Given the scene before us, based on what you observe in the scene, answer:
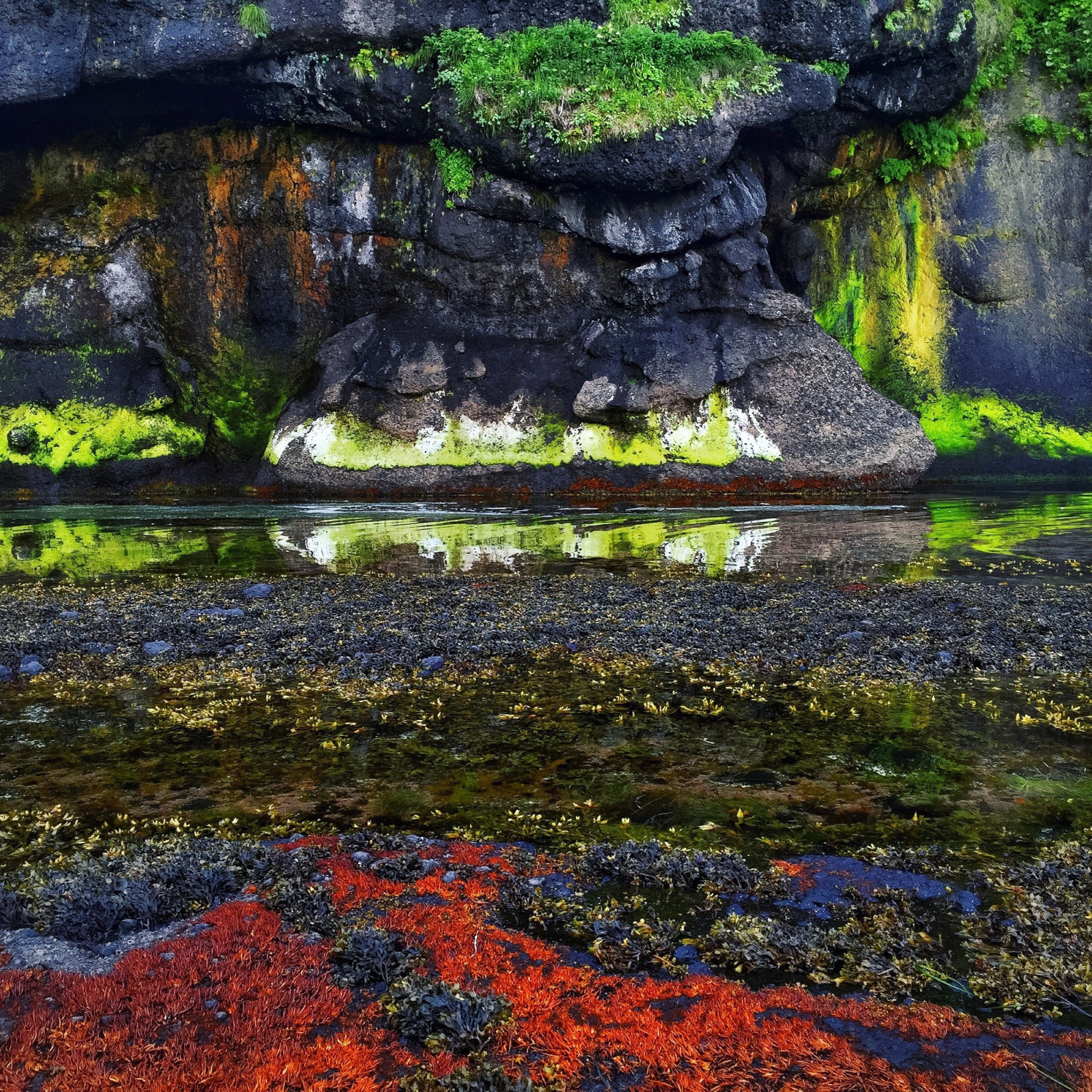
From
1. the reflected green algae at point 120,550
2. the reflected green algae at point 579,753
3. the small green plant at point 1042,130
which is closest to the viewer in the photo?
the reflected green algae at point 579,753

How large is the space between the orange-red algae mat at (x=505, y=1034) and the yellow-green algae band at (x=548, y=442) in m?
14.1

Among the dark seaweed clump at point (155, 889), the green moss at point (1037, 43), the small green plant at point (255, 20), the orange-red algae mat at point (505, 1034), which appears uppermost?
the green moss at point (1037, 43)

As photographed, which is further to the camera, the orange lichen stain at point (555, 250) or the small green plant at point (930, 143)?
the small green plant at point (930, 143)

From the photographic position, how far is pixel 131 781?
349cm

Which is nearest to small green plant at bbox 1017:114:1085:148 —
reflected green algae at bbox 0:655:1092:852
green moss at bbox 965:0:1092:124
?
green moss at bbox 965:0:1092:124

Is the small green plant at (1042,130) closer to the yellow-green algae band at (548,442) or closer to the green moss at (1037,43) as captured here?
the green moss at (1037,43)

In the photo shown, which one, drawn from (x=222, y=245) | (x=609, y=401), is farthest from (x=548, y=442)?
(x=222, y=245)

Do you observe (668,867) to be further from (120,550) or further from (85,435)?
(85,435)

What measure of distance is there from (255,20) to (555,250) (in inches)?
252

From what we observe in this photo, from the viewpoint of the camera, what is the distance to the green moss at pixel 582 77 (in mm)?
15219

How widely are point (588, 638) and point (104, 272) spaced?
17.0m

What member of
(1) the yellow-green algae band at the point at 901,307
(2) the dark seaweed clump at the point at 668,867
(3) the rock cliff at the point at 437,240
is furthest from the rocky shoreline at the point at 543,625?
(1) the yellow-green algae band at the point at 901,307

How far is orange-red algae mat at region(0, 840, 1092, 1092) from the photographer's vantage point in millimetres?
1896

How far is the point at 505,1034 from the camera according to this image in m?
2.05
